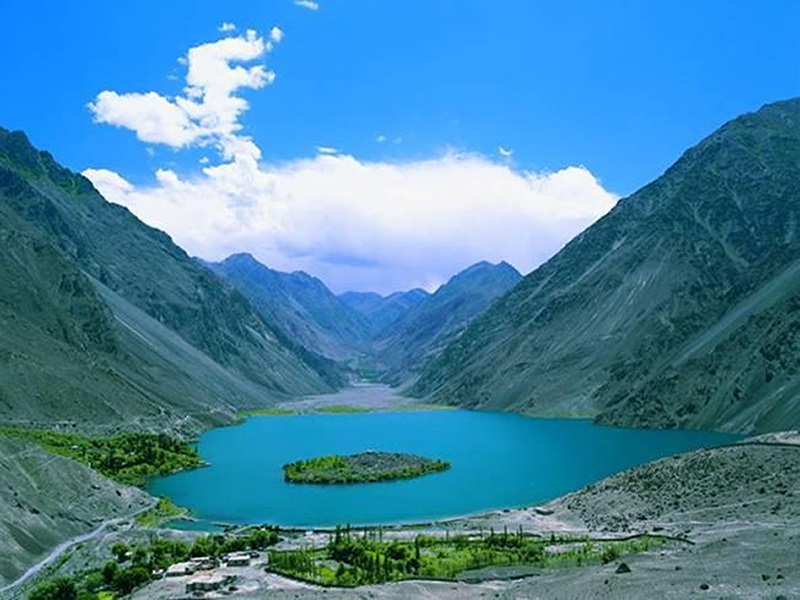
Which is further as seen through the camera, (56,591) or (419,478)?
(419,478)

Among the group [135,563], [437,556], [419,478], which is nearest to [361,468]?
[419,478]

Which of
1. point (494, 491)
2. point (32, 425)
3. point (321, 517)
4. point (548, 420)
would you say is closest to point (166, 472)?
point (32, 425)

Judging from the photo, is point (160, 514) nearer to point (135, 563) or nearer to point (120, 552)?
point (120, 552)

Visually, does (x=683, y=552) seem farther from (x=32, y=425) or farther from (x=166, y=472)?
(x=32, y=425)

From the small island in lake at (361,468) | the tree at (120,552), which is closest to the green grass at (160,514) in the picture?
the tree at (120,552)

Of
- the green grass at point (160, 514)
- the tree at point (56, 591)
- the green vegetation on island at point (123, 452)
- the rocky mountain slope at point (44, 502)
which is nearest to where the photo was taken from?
the tree at point (56, 591)

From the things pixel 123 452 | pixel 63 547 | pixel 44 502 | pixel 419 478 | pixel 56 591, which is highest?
pixel 123 452

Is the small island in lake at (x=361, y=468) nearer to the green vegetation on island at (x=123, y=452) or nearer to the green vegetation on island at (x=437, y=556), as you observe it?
the green vegetation on island at (x=123, y=452)
